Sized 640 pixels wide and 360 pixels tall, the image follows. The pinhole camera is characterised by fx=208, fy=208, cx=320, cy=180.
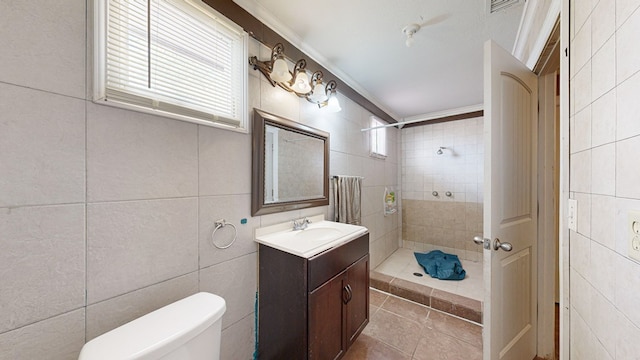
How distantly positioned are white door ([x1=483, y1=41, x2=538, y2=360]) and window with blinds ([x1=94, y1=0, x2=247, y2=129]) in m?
1.40

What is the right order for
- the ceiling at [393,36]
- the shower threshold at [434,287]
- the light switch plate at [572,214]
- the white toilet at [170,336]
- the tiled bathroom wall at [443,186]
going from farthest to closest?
the tiled bathroom wall at [443,186], the shower threshold at [434,287], the ceiling at [393,36], the light switch plate at [572,214], the white toilet at [170,336]

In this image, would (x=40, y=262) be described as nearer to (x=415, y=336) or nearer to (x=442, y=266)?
(x=415, y=336)

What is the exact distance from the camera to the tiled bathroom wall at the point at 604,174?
50cm

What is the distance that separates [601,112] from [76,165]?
175 cm

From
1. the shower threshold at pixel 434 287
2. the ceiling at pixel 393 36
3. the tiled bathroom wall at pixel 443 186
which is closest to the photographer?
the ceiling at pixel 393 36

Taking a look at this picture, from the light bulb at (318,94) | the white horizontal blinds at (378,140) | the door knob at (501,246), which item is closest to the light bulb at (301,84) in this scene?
the light bulb at (318,94)

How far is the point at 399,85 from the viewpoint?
2379 mm

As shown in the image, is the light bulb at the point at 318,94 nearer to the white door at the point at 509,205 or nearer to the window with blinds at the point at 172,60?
the window with blinds at the point at 172,60

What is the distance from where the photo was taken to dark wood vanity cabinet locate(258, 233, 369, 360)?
3.60ft

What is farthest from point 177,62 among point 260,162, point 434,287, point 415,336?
point 434,287

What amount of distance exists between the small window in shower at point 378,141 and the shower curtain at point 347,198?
28.4 inches

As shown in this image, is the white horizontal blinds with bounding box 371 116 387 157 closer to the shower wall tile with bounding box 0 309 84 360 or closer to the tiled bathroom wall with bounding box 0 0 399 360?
the tiled bathroom wall with bounding box 0 0 399 360

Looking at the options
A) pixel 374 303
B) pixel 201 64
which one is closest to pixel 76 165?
pixel 201 64

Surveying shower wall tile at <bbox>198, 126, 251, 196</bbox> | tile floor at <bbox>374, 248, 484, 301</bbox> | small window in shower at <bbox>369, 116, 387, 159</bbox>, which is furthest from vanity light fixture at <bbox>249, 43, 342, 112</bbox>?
tile floor at <bbox>374, 248, 484, 301</bbox>
